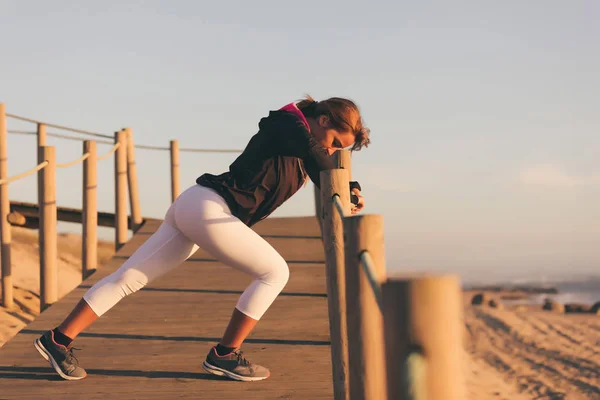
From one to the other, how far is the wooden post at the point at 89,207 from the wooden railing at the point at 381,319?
5405mm

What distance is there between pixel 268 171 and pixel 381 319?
154cm

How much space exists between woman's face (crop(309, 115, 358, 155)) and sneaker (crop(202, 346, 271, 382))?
1307 millimetres

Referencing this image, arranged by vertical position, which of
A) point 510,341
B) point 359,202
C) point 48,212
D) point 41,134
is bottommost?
point 510,341

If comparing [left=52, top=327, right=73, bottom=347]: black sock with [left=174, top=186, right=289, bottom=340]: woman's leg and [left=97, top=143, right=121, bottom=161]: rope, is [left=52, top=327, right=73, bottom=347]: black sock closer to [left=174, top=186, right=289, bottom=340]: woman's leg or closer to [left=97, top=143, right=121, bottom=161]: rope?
[left=174, top=186, right=289, bottom=340]: woman's leg

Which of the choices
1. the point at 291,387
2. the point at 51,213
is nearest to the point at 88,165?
the point at 51,213

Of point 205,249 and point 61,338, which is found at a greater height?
point 205,249

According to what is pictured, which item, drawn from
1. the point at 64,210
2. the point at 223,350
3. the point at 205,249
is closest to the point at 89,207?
the point at 64,210

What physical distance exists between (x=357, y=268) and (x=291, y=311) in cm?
405

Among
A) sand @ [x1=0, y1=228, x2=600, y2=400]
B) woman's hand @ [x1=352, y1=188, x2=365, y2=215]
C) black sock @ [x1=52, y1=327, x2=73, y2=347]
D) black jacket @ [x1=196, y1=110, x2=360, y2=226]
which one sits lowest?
sand @ [x1=0, y1=228, x2=600, y2=400]

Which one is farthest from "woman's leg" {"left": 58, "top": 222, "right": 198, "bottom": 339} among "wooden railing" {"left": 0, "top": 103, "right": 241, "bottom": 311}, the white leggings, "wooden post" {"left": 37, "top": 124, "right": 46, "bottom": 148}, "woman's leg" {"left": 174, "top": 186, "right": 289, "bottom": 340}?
"wooden post" {"left": 37, "top": 124, "right": 46, "bottom": 148}

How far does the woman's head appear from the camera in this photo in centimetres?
370

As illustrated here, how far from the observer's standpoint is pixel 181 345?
539 cm

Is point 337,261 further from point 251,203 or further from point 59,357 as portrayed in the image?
point 59,357

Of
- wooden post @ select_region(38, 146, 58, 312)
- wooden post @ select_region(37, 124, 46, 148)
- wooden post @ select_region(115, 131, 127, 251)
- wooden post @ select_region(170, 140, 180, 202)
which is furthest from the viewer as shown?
wooden post @ select_region(170, 140, 180, 202)
